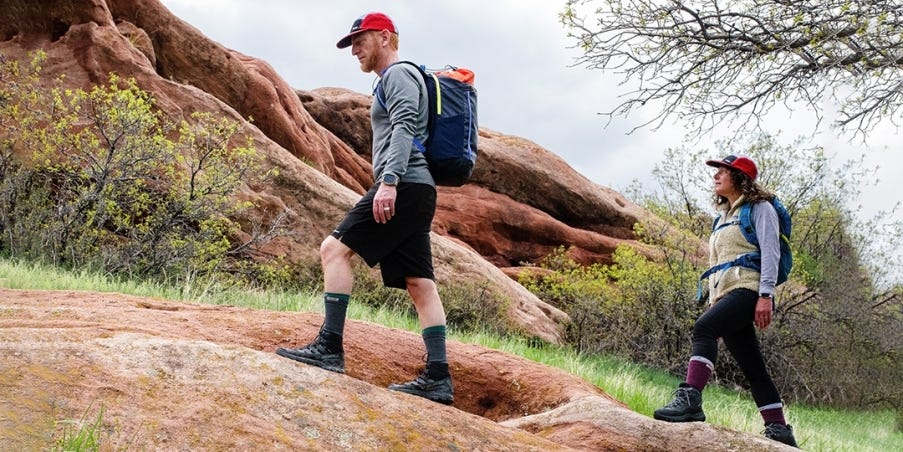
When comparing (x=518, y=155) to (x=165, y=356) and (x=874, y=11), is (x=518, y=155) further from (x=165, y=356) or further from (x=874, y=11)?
(x=165, y=356)

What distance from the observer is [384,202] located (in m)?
3.82

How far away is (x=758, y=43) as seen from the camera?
8.66 m

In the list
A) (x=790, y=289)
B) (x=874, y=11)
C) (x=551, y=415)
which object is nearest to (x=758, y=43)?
(x=874, y=11)

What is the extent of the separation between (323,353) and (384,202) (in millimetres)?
816

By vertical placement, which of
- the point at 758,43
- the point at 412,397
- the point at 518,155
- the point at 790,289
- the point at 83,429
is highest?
the point at 518,155

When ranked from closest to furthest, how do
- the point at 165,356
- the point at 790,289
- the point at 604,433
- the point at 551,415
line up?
the point at 165,356 < the point at 604,433 < the point at 551,415 < the point at 790,289

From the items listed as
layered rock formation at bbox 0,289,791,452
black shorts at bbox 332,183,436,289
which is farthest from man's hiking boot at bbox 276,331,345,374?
black shorts at bbox 332,183,436,289

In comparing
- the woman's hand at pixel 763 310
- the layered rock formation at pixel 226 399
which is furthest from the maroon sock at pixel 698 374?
the woman's hand at pixel 763 310

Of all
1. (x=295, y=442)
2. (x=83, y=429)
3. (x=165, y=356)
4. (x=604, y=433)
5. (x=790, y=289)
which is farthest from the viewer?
(x=790, y=289)

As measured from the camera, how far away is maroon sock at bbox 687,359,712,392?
466cm

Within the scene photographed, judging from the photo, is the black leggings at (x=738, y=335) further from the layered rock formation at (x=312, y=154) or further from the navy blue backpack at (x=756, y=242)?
the layered rock formation at (x=312, y=154)

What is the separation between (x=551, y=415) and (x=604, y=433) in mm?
396

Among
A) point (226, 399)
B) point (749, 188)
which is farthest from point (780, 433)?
point (226, 399)

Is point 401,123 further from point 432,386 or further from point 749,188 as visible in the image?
point 749,188
